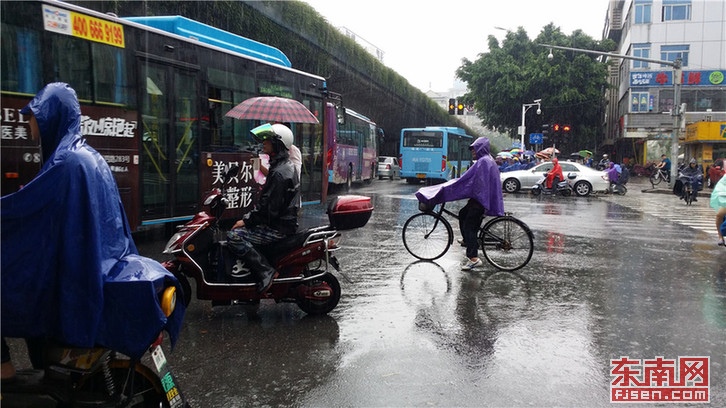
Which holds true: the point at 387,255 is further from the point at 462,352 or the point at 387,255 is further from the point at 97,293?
the point at 97,293

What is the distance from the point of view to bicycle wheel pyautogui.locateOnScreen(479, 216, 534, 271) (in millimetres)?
7707

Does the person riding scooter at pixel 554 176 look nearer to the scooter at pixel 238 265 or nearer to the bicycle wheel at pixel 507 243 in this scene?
the bicycle wheel at pixel 507 243

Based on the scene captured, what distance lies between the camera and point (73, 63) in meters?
7.17

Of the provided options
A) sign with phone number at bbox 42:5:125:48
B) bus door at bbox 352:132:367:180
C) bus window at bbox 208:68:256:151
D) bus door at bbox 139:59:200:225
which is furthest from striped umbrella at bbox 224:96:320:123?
bus door at bbox 352:132:367:180

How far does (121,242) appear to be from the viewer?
2701 millimetres

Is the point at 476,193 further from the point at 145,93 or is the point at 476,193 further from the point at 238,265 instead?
the point at 145,93

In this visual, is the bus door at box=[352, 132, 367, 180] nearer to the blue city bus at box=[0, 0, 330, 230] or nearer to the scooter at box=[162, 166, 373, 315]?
the blue city bus at box=[0, 0, 330, 230]

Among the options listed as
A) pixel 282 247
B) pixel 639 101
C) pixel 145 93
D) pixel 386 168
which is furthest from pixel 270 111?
pixel 639 101

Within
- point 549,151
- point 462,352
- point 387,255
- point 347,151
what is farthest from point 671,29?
point 462,352

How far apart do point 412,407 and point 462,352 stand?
1112mm

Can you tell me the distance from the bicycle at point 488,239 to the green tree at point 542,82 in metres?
35.6

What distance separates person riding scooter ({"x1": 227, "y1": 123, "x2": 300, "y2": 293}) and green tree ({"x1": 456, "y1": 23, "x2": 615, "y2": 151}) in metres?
39.2

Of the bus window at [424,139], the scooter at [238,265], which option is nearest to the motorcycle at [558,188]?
the bus window at [424,139]

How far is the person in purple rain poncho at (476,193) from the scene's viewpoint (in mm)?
7672
